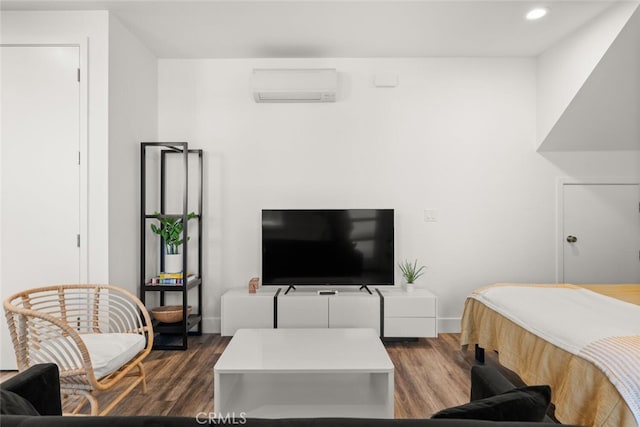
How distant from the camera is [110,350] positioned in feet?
7.20

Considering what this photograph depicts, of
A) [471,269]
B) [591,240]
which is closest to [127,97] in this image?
[471,269]

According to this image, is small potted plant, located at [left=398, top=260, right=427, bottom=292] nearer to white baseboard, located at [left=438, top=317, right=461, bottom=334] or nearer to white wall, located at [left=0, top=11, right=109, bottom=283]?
white baseboard, located at [left=438, top=317, right=461, bottom=334]

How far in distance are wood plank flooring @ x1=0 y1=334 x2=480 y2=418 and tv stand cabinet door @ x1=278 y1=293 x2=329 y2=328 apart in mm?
600

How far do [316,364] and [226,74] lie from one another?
295cm

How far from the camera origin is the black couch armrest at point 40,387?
1267 mm

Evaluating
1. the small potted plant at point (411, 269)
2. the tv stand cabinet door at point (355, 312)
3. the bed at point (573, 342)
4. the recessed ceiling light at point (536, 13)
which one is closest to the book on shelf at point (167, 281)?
the tv stand cabinet door at point (355, 312)

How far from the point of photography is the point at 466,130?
13.0 ft

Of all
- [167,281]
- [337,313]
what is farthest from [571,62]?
[167,281]

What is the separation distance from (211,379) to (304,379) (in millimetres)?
829

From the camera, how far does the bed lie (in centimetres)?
158

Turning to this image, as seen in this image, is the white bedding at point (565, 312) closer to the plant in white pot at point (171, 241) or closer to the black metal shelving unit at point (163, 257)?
the black metal shelving unit at point (163, 257)

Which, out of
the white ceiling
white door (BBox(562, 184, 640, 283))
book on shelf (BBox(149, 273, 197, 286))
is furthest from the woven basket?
white door (BBox(562, 184, 640, 283))

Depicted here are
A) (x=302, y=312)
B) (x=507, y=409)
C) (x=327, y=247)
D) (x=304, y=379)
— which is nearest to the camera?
(x=507, y=409)

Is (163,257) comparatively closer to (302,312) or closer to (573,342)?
(302,312)
